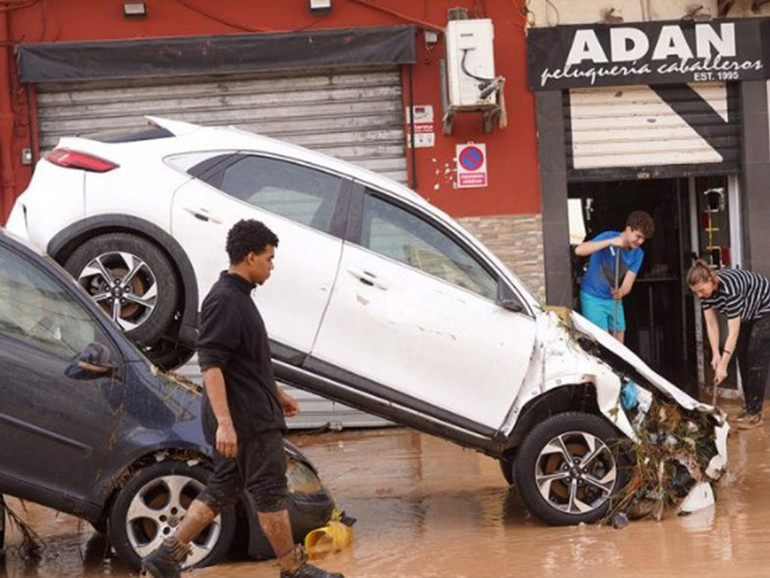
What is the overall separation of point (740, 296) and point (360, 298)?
383cm

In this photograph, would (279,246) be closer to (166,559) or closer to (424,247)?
(424,247)

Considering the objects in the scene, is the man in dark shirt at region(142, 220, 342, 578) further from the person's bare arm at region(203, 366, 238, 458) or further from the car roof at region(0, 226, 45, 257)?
the car roof at region(0, 226, 45, 257)

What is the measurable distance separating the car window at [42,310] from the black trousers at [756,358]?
18.5 feet

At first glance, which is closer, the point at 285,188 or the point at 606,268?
the point at 285,188

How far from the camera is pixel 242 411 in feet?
22.5

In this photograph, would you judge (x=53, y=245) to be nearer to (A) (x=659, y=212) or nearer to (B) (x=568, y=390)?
(B) (x=568, y=390)

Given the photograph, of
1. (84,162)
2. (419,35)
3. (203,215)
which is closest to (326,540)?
(203,215)

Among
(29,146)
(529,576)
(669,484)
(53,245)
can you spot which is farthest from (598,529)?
(29,146)

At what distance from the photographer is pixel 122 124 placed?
1375 cm

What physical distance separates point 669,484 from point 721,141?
19.8ft

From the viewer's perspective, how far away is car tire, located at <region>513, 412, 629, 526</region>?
867 cm

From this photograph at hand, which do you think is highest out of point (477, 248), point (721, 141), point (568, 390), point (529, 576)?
point (721, 141)

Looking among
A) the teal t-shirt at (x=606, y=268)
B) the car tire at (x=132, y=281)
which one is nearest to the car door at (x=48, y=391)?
the car tire at (x=132, y=281)

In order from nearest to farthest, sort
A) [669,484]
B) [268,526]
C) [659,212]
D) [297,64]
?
[268,526]
[669,484]
[297,64]
[659,212]
